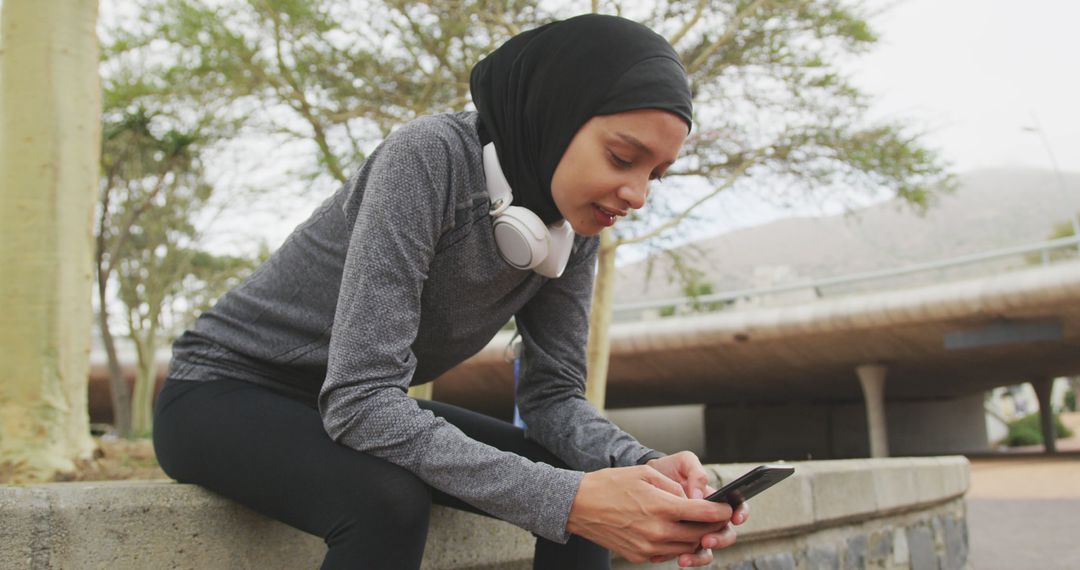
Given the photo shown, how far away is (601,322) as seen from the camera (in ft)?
30.2

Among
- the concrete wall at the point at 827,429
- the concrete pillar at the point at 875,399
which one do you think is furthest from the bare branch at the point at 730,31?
the concrete wall at the point at 827,429

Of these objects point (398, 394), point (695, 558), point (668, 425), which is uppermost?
point (398, 394)

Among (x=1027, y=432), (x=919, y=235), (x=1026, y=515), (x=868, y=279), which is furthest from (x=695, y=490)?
(x=919, y=235)

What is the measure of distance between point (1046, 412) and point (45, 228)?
24.2 m

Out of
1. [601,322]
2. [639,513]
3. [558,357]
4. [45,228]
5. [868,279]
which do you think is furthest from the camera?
[868,279]

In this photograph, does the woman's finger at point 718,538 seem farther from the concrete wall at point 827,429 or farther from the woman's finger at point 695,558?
the concrete wall at point 827,429

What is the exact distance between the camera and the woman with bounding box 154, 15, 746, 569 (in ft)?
4.31

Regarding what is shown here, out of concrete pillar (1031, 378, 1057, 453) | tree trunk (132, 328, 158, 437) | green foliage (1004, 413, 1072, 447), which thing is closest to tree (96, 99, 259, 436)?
tree trunk (132, 328, 158, 437)

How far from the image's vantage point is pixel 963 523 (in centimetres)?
510

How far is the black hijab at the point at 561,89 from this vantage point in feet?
4.98

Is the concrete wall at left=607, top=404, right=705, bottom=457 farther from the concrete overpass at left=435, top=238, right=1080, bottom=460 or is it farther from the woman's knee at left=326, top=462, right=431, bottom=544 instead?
the woman's knee at left=326, top=462, right=431, bottom=544

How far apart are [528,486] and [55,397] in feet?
9.66

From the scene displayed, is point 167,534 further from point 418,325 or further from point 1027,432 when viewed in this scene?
point 1027,432

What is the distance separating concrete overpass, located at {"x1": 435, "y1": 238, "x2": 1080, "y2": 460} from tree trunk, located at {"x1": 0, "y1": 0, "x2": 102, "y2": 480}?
13.2 m
